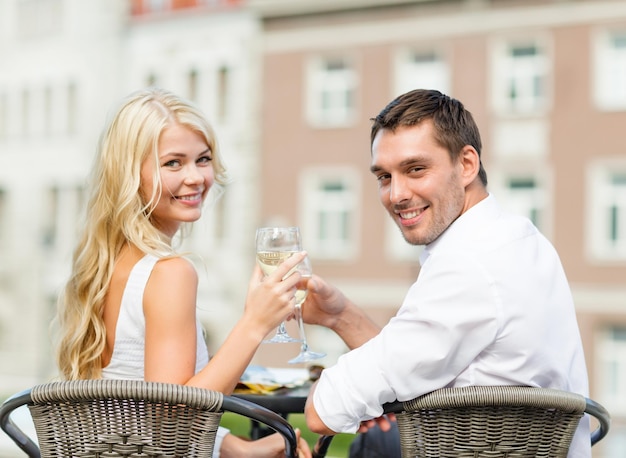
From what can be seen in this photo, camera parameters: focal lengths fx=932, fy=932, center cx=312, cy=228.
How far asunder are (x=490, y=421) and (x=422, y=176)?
1.99ft

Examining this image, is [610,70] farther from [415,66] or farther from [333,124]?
[333,124]

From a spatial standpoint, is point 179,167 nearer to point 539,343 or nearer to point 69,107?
point 539,343

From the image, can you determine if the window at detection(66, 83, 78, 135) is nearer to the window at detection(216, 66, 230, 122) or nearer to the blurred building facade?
the blurred building facade

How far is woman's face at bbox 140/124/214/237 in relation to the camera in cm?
234

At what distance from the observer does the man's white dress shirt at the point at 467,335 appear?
6.10ft

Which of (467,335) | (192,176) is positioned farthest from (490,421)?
(192,176)

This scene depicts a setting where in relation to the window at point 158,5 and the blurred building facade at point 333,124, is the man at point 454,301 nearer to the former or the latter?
the blurred building facade at point 333,124

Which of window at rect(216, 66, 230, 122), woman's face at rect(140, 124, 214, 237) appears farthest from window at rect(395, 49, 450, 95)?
woman's face at rect(140, 124, 214, 237)

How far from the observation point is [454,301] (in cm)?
185

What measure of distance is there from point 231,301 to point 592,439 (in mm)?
18695

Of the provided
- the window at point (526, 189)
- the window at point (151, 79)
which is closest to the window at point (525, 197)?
the window at point (526, 189)

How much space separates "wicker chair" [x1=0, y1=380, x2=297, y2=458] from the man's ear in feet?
2.49

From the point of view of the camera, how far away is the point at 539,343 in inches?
75.4

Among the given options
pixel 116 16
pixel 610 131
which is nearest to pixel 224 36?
pixel 116 16
